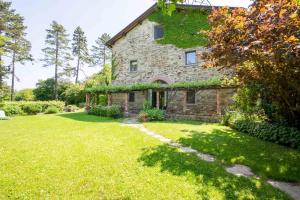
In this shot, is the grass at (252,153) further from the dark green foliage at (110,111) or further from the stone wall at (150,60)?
the stone wall at (150,60)

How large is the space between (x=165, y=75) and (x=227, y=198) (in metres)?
13.4

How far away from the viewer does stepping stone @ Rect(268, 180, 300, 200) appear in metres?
3.54

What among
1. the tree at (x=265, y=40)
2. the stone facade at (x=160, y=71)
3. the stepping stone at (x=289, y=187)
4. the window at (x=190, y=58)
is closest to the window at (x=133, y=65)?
the stone facade at (x=160, y=71)

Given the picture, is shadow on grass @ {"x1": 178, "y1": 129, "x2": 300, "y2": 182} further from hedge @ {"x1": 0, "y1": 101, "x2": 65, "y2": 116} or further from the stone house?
hedge @ {"x1": 0, "y1": 101, "x2": 65, "y2": 116}

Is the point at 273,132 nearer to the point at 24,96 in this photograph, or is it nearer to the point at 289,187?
the point at 289,187

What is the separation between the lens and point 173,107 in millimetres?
15641

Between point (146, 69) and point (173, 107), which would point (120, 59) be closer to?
point (146, 69)

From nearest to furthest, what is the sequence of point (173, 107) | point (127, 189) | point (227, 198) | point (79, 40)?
point (227, 198)
point (127, 189)
point (173, 107)
point (79, 40)

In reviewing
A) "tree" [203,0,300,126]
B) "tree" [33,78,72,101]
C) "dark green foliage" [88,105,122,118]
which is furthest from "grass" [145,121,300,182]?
"tree" [33,78,72,101]

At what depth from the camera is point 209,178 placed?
4.02 metres

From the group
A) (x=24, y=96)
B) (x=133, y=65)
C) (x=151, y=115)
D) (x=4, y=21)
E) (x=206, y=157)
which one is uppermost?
(x=4, y=21)

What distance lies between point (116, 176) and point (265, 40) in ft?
14.5

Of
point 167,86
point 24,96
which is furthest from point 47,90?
point 167,86

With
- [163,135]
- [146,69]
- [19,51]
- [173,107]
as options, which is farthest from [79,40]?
[163,135]
